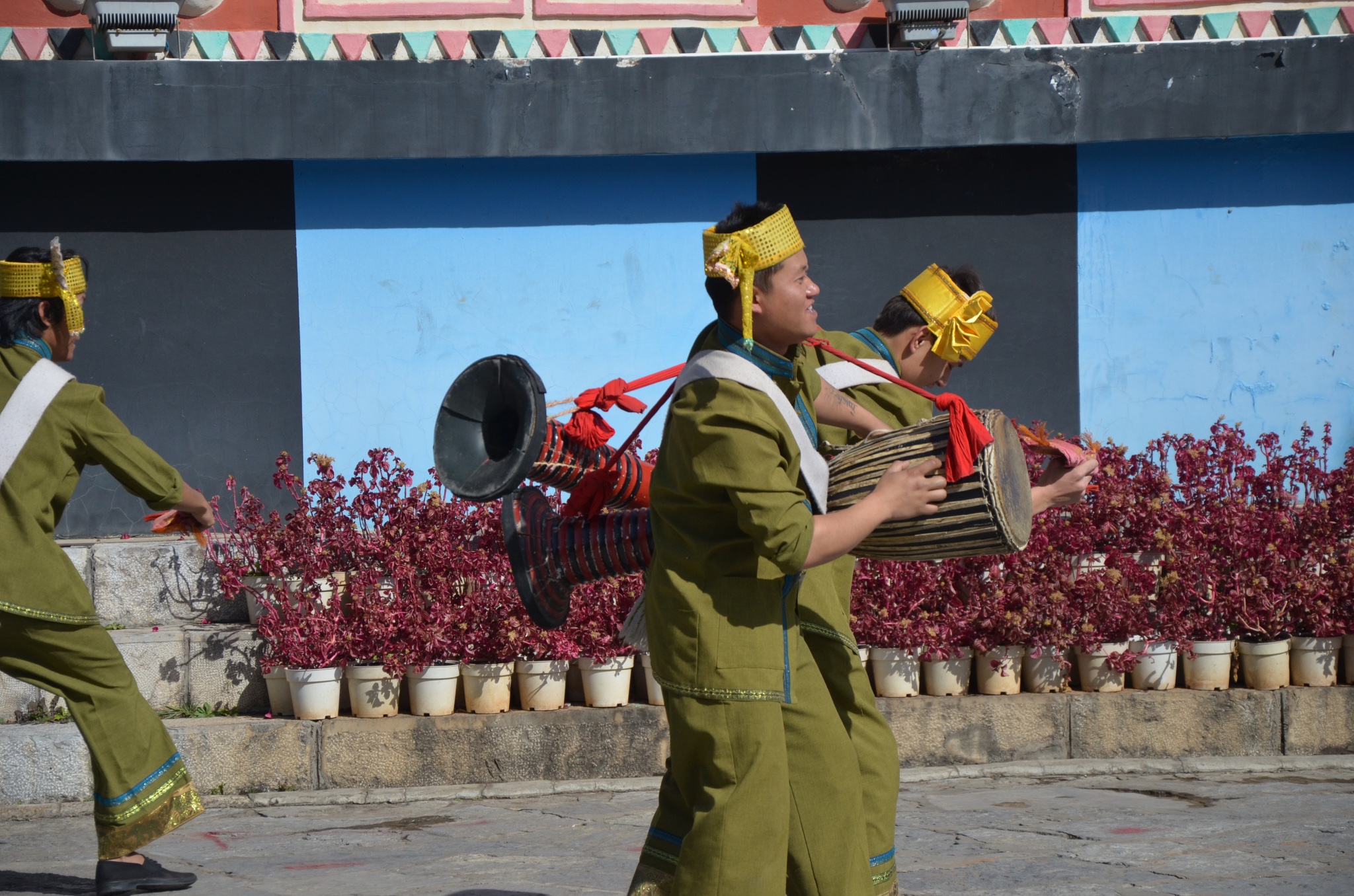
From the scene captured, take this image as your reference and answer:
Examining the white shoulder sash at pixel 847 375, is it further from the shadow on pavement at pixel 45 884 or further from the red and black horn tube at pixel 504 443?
the shadow on pavement at pixel 45 884

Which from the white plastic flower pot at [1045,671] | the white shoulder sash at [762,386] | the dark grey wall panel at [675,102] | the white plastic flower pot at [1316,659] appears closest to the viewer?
the white shoulder sash at [762,386]

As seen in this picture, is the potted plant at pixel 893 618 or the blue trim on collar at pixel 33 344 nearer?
the blue trim on collar at pixel 33 344

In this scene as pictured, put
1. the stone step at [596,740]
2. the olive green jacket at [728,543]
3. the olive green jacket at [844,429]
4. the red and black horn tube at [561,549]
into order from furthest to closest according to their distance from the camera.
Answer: the stone step at [596,740]
the red and black horn tube at [561,549]
the olive green jacket at [844,429]
the olive green jacket at [728,543]

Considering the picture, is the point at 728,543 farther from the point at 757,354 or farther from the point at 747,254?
the point at 747,254

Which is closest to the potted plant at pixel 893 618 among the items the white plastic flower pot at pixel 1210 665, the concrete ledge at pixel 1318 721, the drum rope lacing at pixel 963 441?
the white plastic flower pot at pixel 1210 665

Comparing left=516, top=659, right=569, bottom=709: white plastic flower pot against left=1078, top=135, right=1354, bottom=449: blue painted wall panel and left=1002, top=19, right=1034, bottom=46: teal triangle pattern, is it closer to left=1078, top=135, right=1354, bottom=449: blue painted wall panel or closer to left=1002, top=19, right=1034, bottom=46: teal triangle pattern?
left=1078, top=135, right=1354, bottom=449: blue painted wall panel

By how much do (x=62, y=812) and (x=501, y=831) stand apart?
1866 millimetres

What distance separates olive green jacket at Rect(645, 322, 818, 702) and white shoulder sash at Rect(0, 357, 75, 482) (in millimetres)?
2314

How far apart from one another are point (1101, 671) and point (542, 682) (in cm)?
248

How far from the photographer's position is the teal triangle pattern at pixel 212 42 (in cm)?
758

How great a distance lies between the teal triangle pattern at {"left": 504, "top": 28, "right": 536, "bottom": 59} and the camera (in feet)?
25.1

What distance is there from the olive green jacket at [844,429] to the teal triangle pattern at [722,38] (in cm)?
378

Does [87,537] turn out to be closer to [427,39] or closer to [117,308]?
[117,308]

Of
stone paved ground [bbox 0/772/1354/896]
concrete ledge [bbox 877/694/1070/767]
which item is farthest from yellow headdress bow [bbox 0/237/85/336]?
concrete ledge [bbox 877/694/1070/767]
